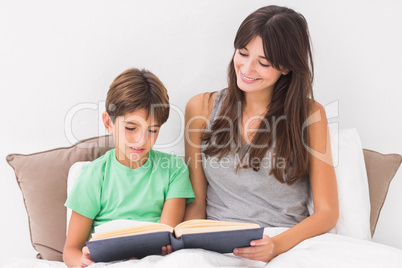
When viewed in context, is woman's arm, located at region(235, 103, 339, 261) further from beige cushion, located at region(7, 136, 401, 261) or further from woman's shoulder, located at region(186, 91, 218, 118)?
beige cushion, located at region(7, 136, 401, 261)

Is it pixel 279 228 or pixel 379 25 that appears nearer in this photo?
pixel 279 228

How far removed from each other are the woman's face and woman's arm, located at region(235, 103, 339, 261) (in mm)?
222

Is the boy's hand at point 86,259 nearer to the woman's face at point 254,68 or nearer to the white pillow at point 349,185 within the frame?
the white pillow at point 349,185

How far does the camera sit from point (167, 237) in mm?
1196

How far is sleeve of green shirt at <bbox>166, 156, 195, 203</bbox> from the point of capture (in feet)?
5.01

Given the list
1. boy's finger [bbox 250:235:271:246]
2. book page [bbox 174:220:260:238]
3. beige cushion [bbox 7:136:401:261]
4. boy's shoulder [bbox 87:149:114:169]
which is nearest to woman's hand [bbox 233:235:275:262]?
boy's finger [bbox 250:235:271:246]

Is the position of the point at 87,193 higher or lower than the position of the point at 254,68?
lower

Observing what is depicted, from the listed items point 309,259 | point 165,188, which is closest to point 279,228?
point 309,259

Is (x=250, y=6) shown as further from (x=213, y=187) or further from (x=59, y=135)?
(x=59, y=135)

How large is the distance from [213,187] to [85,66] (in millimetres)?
703

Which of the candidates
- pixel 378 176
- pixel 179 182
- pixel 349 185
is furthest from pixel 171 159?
pixel 378 176

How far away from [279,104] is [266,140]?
0.15 meters

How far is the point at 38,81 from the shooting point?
1.77 m

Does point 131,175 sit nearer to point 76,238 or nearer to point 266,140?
point 76,238
